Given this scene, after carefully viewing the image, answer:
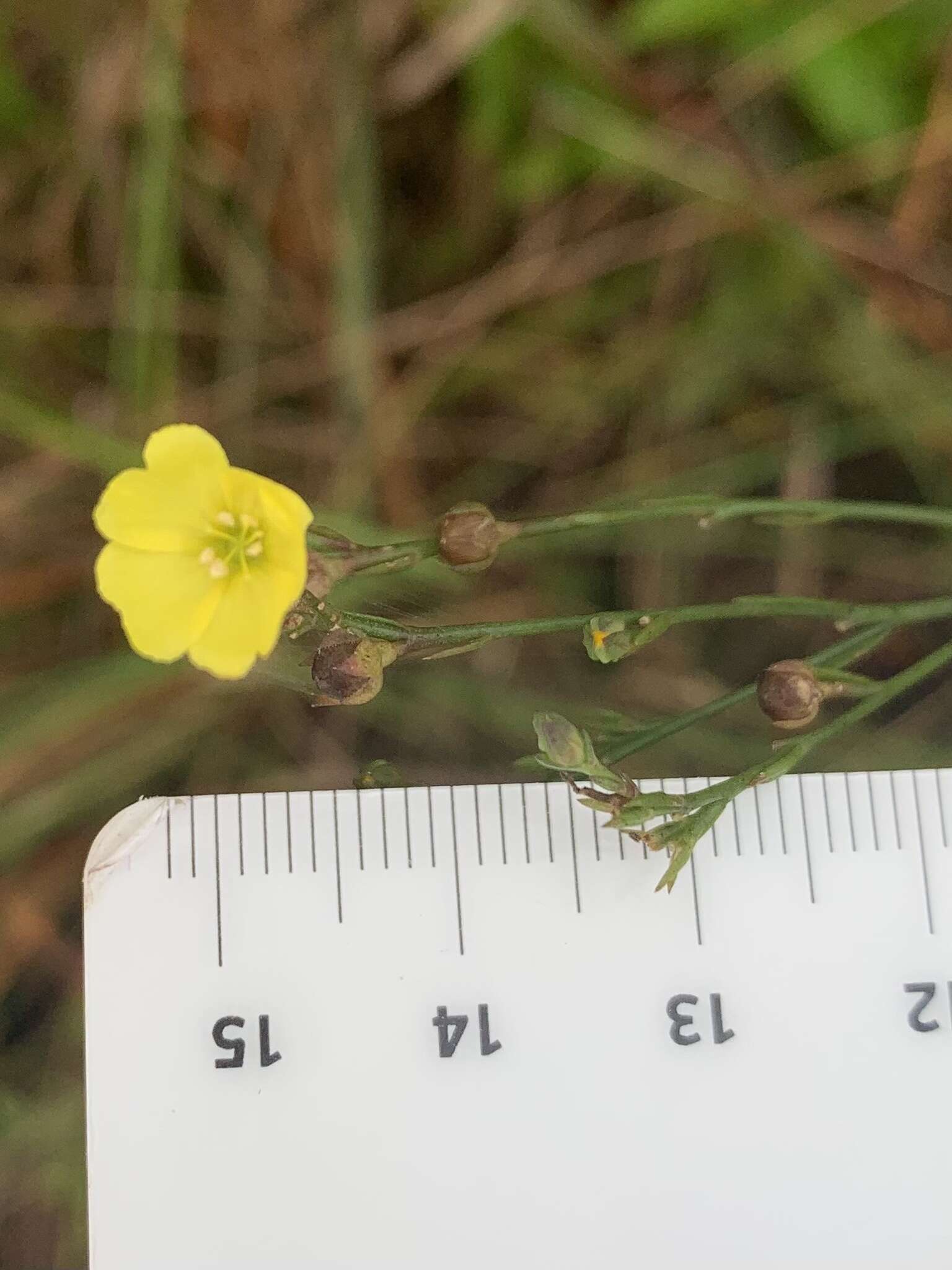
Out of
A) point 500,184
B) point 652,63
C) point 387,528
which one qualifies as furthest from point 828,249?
point 387,528

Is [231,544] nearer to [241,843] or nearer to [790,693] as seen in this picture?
[241,843]

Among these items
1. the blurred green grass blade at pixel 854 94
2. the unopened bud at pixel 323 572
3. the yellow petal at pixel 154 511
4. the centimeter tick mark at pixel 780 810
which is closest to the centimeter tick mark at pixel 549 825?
the centimeter tick mark at pixel 780 810

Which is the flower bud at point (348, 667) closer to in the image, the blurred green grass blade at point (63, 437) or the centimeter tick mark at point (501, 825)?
the centimeter tick mark at point (501, 825)

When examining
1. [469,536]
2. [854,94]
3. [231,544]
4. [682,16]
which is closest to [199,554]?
[231,544]

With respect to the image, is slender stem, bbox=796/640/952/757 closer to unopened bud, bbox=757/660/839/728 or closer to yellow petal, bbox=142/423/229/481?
unopened bud, bbox=757/660/839/728

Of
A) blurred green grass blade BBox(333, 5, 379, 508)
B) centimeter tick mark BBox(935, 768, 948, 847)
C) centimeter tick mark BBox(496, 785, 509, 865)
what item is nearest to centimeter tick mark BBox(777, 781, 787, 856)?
centimeter tick mark BBox(935, 768, 948, 847)

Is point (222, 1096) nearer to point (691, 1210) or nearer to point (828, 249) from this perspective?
point (691, 1210)

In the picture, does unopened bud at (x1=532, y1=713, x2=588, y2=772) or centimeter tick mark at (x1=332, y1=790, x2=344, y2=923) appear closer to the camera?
unopened bud at (x1=532, y1=713, x2=588, y2=772)
